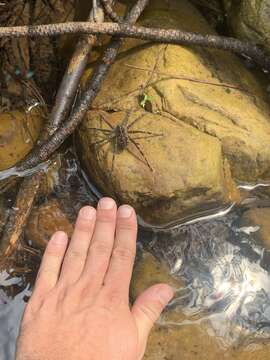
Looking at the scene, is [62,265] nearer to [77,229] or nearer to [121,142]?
[77,229]

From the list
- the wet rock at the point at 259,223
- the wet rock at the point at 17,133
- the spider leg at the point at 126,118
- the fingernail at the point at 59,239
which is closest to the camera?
the fingernail at the point at 59,239

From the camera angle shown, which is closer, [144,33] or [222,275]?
[222,275]

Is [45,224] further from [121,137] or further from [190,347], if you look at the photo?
[190,347]

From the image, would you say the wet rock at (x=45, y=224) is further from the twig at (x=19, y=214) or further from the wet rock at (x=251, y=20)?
the wet rock at (x=251, y=20)

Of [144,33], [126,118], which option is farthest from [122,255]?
[144,33]

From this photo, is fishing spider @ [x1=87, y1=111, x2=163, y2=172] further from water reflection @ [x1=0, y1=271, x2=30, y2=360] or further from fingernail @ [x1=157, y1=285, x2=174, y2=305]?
water reflection @ [x1=0, y1=271, x2=30, y2=360]

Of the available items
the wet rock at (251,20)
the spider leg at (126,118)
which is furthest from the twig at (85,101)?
the wet rock at (251,20)
